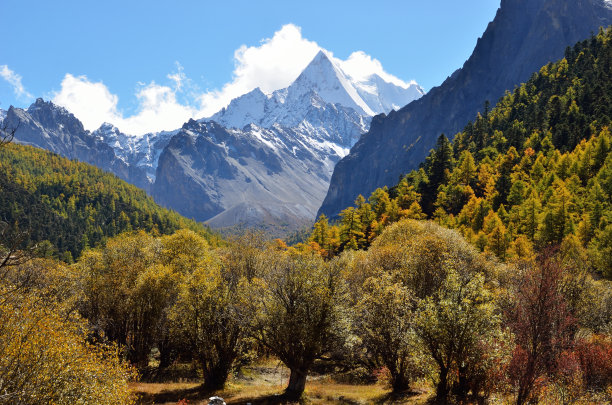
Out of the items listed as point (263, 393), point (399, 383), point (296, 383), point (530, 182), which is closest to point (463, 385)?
point (399, 383)

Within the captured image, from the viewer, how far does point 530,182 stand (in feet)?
324

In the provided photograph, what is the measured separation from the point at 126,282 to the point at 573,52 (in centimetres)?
19108

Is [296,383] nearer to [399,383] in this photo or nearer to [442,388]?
[399,383]

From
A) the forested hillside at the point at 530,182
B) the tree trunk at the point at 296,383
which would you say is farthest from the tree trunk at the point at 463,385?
the forested hillside at the point at 530,182

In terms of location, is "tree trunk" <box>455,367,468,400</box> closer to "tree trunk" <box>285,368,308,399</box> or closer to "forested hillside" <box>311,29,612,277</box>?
"tree trunk" <box>285,368,308,399</box>

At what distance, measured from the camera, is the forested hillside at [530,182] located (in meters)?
70.2

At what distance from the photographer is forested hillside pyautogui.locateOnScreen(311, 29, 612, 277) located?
70.2 m

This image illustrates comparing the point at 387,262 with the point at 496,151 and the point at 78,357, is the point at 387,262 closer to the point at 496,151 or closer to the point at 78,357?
the point at 78,357

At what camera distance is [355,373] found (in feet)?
137

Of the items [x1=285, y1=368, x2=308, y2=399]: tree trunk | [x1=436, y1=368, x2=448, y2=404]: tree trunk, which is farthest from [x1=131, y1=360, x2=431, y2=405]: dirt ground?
[x1=436, y1=368, x2=448, y2=404]: tree trunk

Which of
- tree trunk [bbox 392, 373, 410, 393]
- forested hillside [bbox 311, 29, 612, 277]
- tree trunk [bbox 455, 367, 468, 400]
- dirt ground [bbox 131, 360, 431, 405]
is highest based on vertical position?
forested hillside [bbox 311, 29, 612, 277]

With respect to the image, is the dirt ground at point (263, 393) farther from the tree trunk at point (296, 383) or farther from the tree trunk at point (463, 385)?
the tree trunk at point (463, 385)

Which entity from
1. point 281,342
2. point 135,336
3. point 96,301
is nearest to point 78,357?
point 281,342

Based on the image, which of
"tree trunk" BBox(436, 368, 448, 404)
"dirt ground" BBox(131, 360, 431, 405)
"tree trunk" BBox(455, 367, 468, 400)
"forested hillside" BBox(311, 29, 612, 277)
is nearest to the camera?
"tree trunk" BBox(436, 368, 448, 404)
